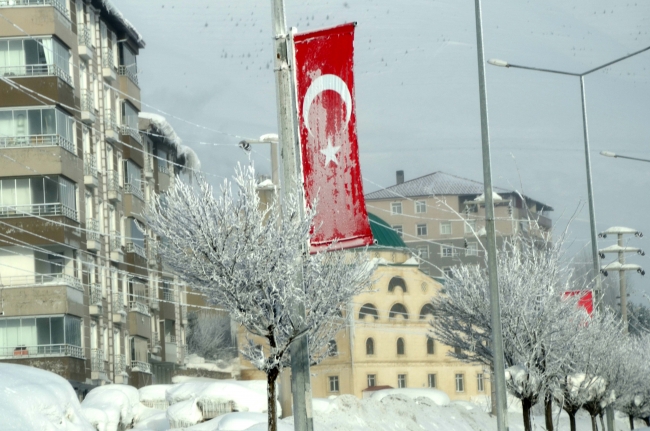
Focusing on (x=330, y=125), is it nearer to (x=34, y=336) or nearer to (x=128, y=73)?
(x=34, y=336)

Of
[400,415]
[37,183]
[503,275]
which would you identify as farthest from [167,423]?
[37,183]

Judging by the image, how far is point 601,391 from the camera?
43.6 metres

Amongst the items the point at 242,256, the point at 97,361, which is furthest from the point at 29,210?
the point at 242,256

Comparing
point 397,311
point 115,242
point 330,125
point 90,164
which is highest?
point 90,164

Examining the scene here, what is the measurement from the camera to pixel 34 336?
48188 mm

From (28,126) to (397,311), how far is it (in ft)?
205

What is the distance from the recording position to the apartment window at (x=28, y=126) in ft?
164

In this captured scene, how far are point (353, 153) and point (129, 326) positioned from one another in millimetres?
51136

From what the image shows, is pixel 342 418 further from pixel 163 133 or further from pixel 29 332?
pixel 163 133

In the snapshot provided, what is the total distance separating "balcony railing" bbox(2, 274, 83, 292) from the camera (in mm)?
48812

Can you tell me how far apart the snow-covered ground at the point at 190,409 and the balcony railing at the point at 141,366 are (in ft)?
55.6

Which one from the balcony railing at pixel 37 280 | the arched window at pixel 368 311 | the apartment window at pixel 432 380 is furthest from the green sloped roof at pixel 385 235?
the balcony railing at pixel 37 280

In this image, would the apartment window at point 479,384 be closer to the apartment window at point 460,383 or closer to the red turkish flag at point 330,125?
the apartment window at point 460,383

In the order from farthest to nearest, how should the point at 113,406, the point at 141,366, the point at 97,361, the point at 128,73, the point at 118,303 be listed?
the point at 128,73
the point at 141,366
the point at 118,303
the point at 97,361
the point at 113,406
